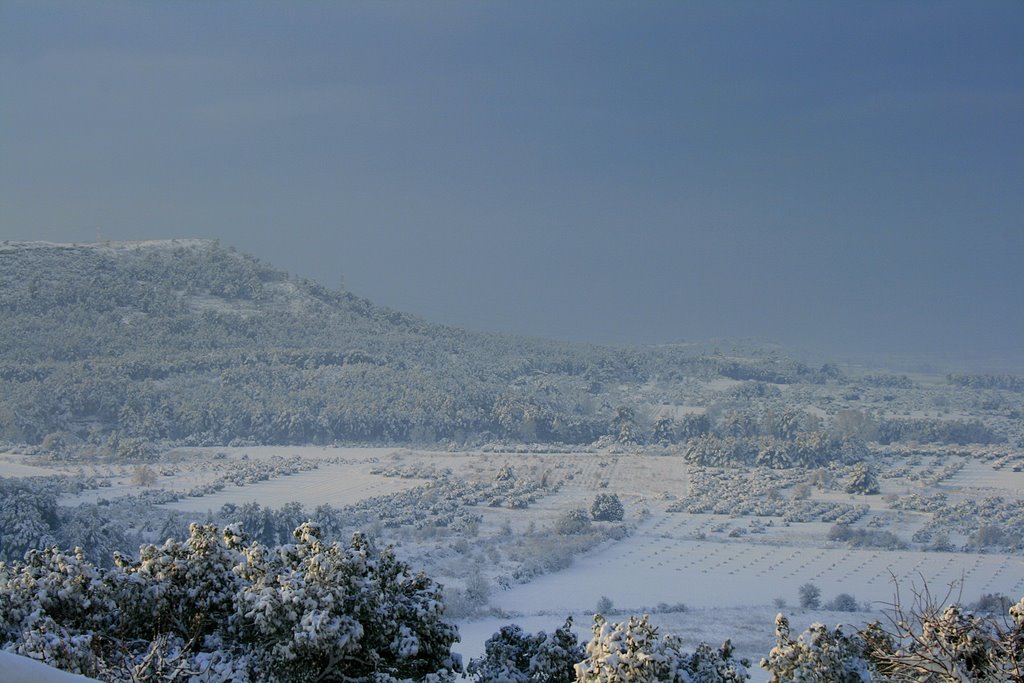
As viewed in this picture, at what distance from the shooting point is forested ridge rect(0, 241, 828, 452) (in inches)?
2151

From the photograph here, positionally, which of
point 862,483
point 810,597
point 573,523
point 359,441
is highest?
point 862,483

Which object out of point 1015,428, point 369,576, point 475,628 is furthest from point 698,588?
point 1015,428

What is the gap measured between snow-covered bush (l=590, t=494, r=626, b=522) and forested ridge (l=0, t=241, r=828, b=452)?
19922 millimetres

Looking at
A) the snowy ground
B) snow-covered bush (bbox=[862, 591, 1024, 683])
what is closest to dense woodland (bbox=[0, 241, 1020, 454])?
the snowy ground

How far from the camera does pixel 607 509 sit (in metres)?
34.4

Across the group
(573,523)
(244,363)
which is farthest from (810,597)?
(244,363)

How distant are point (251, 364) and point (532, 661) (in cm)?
6042

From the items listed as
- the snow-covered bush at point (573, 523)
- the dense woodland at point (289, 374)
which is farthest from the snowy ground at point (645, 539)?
the dense woodland at point (289, 374)

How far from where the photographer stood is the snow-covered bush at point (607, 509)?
3412 cm

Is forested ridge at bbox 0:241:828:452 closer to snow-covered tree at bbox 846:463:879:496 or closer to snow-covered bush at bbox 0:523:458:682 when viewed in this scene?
snow-covered tree at bbox 846:463:879:496

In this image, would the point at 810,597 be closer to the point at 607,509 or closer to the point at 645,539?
the point at 645,539

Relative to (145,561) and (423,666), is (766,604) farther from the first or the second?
(145,561)

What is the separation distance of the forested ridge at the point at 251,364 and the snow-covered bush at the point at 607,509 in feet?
65.4

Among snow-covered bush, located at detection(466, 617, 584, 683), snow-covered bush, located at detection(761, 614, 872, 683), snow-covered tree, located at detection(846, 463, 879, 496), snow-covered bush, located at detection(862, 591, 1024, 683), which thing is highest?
snow-covered bush, located at detection(862, 591, 1024, 683)
